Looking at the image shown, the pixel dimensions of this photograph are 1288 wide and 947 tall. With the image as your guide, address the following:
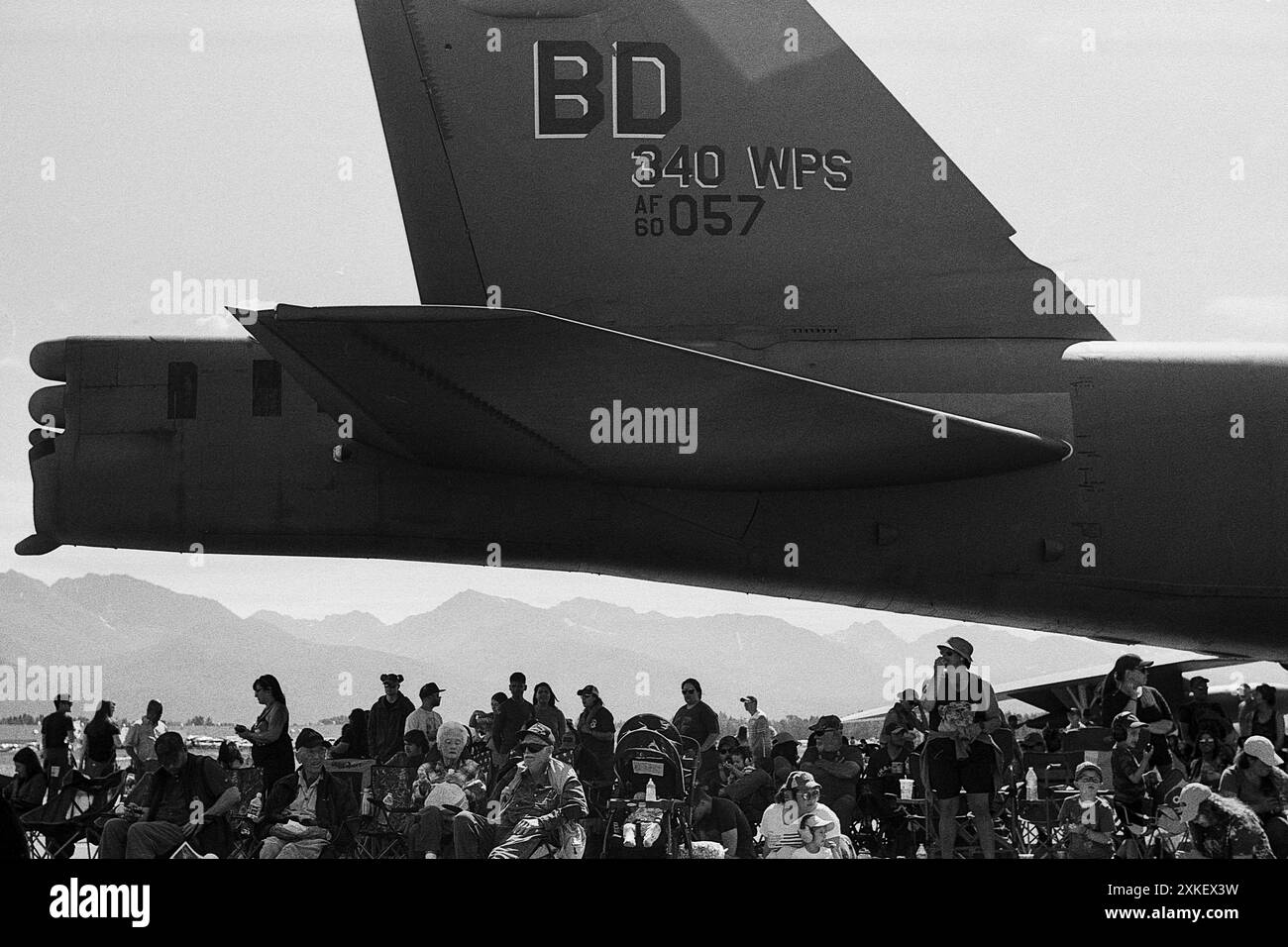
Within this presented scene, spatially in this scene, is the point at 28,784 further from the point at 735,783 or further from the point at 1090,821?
the point at 1090,821

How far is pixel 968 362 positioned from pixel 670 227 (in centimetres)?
173

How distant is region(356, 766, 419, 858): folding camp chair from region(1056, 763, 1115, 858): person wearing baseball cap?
143 inches

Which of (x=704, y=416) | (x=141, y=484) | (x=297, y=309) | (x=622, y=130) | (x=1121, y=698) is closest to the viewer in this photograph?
(x=297, y=309)

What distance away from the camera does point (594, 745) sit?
9852 millimetres

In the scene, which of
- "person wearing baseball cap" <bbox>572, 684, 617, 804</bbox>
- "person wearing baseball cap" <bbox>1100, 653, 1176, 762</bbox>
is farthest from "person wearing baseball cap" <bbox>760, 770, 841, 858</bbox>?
"person wearing baseball cap" <bbox>572, 684, 617, 804</bbox>

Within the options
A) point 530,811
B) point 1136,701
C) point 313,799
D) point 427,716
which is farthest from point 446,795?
point 1136,701

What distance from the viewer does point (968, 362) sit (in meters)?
7.06

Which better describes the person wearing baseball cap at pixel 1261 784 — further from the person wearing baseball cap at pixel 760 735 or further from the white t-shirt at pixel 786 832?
the person wearing baseball cap at pixel 760 735

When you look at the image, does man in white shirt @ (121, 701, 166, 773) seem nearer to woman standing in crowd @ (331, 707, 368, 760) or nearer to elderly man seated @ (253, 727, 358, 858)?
woman standing in crowd @ (331, 707, 368, 760)

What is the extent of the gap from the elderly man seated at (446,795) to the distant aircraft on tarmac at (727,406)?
1.26m

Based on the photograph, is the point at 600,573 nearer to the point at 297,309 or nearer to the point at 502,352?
the point at 502,352

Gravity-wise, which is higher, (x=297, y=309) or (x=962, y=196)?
(x=962, y=196)
